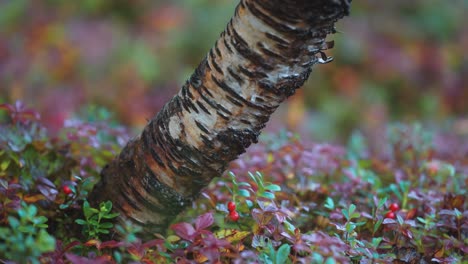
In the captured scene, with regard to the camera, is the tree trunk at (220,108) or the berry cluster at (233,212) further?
the berry cluster at (233,212)

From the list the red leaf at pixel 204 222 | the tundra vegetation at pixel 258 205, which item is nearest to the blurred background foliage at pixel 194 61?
the tundra vegetation at pixel 258 205

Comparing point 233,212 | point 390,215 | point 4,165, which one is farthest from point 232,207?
point 4,165

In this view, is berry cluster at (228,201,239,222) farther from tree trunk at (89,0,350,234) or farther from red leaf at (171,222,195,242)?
red leaf at (171,222,195,242)

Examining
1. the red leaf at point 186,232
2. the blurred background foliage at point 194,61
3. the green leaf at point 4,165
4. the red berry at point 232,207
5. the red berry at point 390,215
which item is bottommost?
the green leaf at point 4,165

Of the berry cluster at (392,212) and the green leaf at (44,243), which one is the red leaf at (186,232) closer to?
the green leaf at (44,243)

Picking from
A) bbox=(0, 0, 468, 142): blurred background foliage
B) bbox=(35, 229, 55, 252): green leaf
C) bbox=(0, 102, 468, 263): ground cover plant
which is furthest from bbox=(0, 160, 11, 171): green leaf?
bbox=(0, 0, 468, 142): blurred background foliage

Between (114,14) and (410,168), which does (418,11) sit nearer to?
(114,14)

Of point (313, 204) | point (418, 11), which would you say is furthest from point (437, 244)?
point (418, 11)
